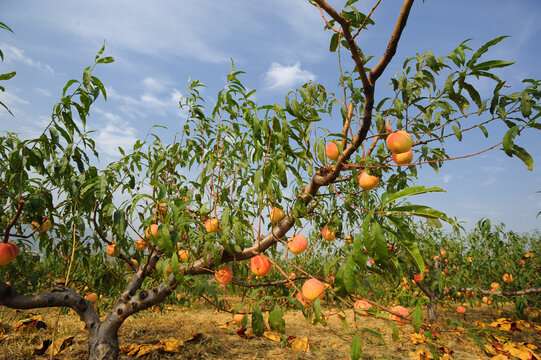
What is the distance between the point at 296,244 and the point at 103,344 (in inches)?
70.0

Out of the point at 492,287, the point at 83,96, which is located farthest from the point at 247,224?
the point at 492,287

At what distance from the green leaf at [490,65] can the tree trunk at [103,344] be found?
2964 millimetres

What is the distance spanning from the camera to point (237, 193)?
2.11m

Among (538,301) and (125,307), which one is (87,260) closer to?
(125,307)

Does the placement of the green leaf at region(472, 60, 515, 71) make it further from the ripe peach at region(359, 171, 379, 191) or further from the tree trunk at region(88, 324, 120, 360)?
the tree trunk at region(88, 324, 120, 360)

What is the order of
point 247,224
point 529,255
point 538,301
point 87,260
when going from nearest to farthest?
point 247,224
point 87,260
point 538,301
point 529,255

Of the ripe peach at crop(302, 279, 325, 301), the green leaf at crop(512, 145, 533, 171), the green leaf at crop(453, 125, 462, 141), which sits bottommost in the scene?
the ripe peach at crop(302, 279, 325, 301)

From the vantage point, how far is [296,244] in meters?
1.75

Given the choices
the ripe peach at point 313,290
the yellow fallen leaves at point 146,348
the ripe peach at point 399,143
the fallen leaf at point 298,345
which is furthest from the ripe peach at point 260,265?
the fallen leaf at point 298,345

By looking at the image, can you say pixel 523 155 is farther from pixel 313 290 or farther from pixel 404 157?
pixel 313 290

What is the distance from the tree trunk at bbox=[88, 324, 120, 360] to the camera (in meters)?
2.19

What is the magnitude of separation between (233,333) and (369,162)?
3.02m

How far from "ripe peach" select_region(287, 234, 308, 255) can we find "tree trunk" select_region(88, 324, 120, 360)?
169 cm

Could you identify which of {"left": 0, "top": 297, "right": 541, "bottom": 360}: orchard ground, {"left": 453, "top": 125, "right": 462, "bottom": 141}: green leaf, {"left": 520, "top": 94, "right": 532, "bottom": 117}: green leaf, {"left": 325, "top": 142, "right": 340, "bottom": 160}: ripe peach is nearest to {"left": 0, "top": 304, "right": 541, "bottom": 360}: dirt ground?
{"left": 0, "top": 297, "right": 541, "bottom": 360}: orchard ground
